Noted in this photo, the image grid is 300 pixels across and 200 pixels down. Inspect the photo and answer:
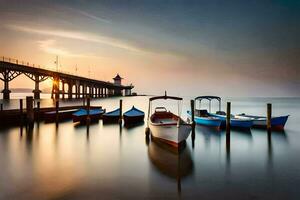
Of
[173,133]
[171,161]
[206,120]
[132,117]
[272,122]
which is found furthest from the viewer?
[132,117]

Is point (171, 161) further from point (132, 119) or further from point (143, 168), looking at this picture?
point (132, 119)

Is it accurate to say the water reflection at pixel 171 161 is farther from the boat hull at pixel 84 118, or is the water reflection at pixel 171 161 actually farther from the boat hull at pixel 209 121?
the boat hull at pixel 84 118

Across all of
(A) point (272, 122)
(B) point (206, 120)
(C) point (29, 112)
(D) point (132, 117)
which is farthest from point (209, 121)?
(C) point (29, 112)

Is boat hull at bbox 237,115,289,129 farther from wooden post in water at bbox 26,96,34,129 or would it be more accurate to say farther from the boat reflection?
wooden post in water at bbox 26,96,34,129

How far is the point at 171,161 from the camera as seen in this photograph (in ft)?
44.3

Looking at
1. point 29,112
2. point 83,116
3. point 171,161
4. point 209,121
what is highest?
point 29,112

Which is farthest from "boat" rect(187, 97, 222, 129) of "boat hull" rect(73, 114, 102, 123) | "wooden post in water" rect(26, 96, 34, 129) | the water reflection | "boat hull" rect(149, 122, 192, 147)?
"wooden post in water" rect(26, 96, 34, 129)

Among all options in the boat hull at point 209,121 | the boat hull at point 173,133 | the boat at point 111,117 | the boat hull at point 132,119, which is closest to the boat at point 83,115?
the boat at point 111,117

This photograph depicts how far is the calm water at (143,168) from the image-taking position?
9.29 meters

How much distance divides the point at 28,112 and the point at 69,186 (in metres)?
19.2

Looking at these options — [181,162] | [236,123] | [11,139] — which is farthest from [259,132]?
[11,139]

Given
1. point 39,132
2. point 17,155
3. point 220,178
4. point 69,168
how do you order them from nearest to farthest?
point 220,178 → point 69,168 → point 17,155 → point 39,132

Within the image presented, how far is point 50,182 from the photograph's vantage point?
10289mm

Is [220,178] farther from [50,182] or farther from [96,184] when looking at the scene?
[50,182]
